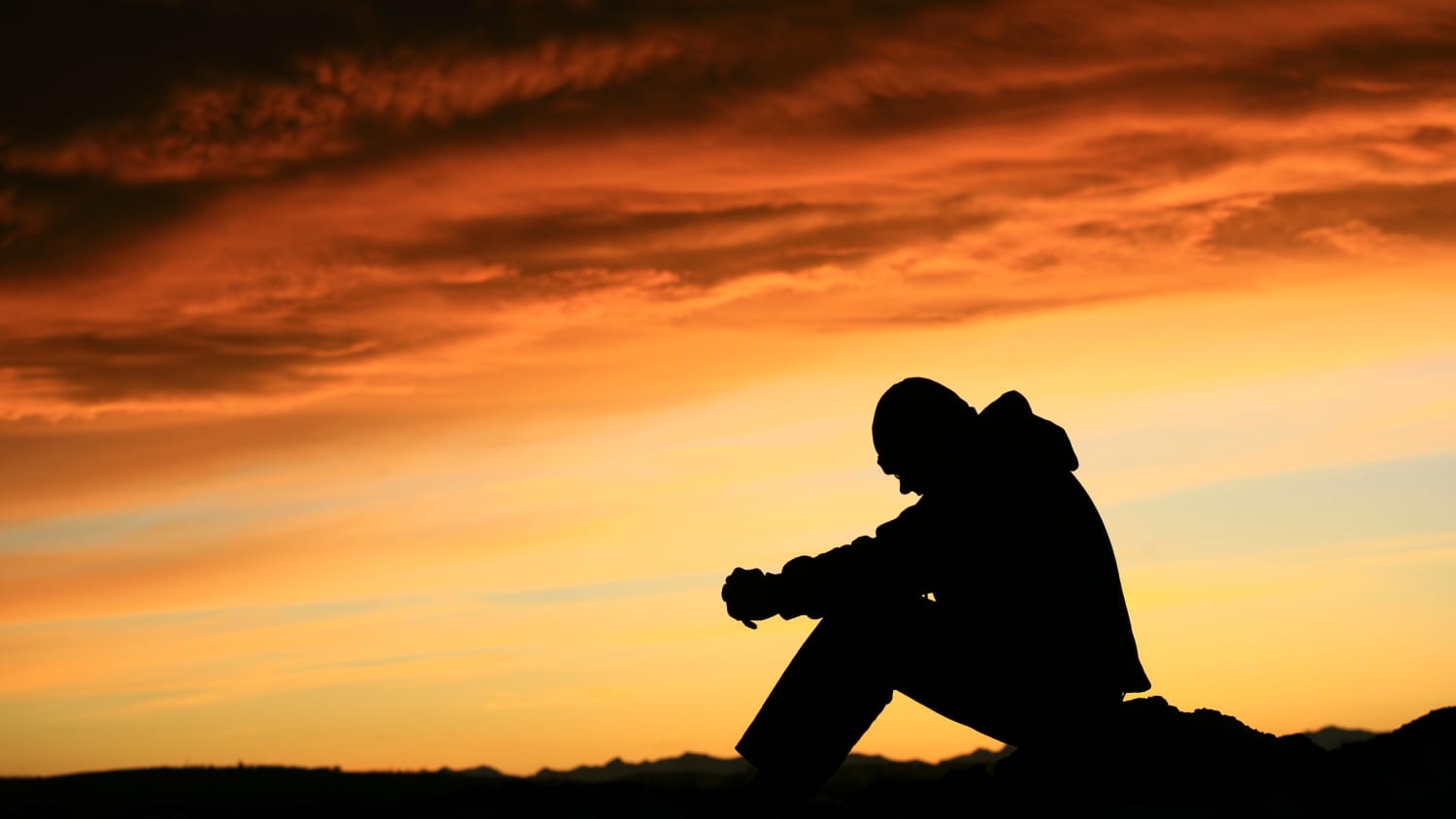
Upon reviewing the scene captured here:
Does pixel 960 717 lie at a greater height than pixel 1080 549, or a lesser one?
lesser

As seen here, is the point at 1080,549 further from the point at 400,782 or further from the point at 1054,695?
the point at 400,782

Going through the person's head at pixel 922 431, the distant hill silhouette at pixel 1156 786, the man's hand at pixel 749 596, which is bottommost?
the distant hill silhouette at pixel 1156 786

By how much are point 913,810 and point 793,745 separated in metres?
1.60

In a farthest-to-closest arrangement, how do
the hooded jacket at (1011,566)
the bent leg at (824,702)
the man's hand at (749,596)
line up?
the man's hand at (749,596)
the bent leg at (824,702)
the hooded jacket at (1011,566)

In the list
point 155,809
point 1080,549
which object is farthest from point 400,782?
point 1080,549

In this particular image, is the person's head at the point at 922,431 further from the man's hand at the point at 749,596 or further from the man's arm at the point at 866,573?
the man's hand at the point at 749,596

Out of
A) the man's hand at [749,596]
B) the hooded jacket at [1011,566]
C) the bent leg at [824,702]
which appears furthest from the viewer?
the man's hand at [749,596]

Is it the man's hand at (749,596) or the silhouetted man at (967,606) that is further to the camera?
the man's hand at (749,596)

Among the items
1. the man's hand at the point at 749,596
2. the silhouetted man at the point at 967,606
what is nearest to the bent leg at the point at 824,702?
the silhouetted man at the point at 967,606

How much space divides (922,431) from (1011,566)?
677mm

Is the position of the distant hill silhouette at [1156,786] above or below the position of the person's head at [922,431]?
below

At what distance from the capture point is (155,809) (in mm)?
11727

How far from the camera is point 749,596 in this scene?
22.2ft

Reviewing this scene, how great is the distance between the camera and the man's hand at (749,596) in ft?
22.0
